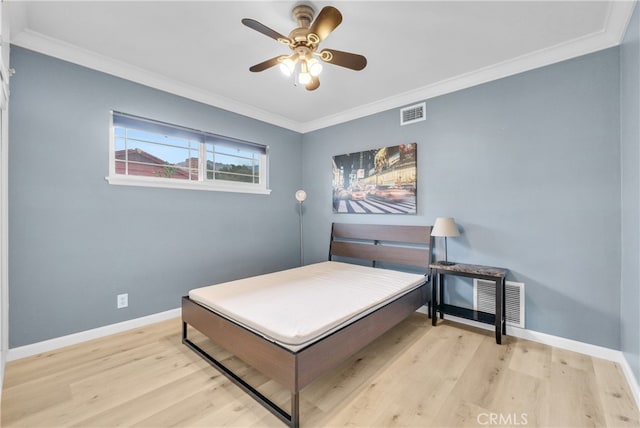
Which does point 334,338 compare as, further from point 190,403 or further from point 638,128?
point 638,128

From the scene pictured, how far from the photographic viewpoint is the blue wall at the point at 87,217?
2229 mm

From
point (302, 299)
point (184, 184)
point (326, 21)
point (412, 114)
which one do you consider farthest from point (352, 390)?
point (412, 114)

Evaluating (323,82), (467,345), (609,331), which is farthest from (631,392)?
(323,82)

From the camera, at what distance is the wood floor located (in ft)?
5.25

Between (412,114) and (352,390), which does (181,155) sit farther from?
(352,390)

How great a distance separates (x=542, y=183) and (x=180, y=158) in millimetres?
3764

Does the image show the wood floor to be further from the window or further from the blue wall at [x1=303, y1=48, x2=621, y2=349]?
the window

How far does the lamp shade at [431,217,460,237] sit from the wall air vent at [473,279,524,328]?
0.59 meters

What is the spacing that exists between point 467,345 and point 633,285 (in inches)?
48.4

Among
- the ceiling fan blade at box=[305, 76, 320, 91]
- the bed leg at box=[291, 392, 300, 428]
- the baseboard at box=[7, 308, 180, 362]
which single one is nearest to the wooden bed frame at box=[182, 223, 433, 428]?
the bed leg at box=[291, 392, 300, 428]

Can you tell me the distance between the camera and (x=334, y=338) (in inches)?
70.4

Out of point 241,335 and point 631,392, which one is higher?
point 241,335

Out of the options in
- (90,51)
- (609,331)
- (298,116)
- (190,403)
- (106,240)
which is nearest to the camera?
(190,403)

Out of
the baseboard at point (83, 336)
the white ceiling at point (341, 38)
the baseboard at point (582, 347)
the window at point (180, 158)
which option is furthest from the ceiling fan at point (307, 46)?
the baseboard at point (582, 347)
